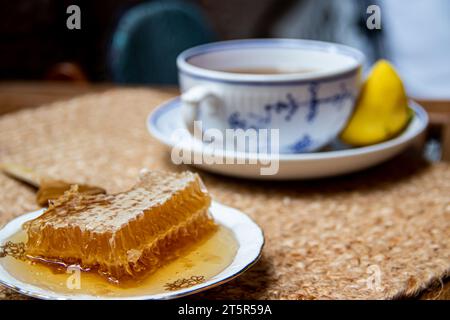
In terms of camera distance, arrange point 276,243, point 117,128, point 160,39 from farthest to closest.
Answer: point 160,39
point 117,128
point 276,243

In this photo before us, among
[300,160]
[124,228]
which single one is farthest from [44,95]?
[124,228]

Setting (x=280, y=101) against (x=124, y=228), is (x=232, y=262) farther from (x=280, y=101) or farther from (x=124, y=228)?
(x=280, y=101)

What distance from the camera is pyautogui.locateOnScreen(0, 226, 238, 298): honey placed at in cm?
44

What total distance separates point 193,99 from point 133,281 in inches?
12.0

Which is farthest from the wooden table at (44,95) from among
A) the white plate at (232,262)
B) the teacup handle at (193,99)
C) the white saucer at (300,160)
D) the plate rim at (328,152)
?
the white plate at (232,262)

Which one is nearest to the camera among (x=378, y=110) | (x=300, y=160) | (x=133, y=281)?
(x=133, y=281)

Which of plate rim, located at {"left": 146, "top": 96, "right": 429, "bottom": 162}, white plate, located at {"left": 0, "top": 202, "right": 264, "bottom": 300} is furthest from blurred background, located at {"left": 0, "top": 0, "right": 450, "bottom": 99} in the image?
white plate, located at {"left": 0, "top": 202, "right": 264, "bottom": 300}

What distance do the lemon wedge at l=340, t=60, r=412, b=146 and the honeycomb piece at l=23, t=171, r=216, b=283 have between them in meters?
0.34

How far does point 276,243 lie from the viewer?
583mm

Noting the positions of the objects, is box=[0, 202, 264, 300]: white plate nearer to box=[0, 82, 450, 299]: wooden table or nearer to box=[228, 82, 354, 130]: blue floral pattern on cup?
box=[228, 82, 354, 130]: blue floral pattern on cup

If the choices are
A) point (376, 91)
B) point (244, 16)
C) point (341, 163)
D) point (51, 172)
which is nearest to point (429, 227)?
point (341, 163)

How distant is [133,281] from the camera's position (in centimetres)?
45
